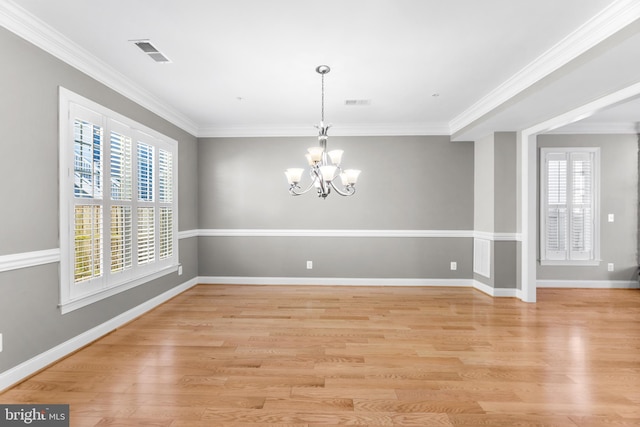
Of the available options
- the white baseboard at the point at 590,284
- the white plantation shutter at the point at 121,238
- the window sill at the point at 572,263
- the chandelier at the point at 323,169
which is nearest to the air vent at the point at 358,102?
the chandelier at the point at 323,169

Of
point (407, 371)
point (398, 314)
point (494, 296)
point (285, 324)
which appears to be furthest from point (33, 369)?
point (494, 296)

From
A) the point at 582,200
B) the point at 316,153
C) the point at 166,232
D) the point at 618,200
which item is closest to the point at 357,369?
the point at 316,153

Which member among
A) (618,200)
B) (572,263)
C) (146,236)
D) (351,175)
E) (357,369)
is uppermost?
(351,175)

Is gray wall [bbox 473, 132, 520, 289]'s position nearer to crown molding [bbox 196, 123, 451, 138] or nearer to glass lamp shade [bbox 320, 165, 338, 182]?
crown molding [bbox 196, 123, 451, 138]

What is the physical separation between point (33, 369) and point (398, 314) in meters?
3.48

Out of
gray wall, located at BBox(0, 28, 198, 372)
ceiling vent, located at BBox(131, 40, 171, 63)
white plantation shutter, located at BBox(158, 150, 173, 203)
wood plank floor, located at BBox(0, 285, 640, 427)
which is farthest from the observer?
white plantation shutter, located at BBox(158, 150, 173, 203)

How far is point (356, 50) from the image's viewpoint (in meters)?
2.84

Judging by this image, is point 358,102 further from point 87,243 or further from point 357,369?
point 87,243

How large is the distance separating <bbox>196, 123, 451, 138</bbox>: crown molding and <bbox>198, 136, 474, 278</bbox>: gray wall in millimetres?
97

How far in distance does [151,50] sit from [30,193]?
1521mm

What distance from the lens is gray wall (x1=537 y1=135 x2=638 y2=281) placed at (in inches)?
204

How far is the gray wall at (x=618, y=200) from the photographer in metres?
5.19

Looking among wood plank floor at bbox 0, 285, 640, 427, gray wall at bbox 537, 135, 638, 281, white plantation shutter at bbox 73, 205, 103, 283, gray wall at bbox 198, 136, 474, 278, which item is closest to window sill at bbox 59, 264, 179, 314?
white plantation shutter at bbox 73, 205, 103, 283

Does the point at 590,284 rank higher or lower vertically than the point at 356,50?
lower
